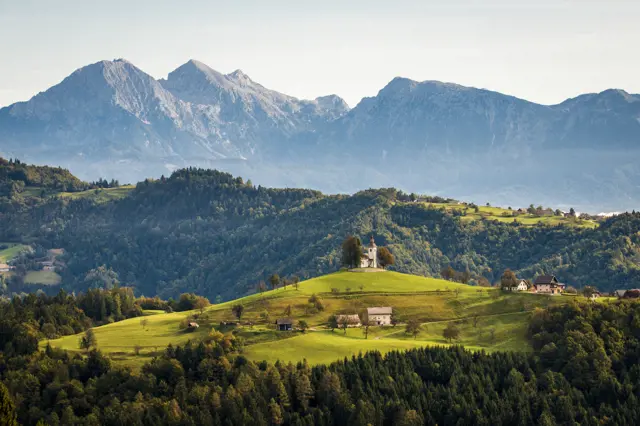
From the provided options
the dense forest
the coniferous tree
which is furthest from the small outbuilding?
the coniferous tree

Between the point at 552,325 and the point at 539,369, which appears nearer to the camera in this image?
the point at 539,369

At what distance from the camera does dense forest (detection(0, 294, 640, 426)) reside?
156250mm

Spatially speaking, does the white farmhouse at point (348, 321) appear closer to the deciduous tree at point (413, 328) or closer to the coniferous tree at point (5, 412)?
the deciduous tree at point (413, 328)

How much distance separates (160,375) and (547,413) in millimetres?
60096

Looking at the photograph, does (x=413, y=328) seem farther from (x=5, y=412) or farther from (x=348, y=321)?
(x=5, y=412)

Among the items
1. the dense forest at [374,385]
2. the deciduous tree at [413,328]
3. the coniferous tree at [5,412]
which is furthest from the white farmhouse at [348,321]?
the coniferous tree at [5,412]

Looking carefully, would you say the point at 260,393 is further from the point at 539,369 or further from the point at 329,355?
the point at 539,369

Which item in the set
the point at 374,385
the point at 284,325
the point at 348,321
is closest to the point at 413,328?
the point at 348,321

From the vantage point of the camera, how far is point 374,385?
531 feet

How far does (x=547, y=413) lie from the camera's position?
154875 mm

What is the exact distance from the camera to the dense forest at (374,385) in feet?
513

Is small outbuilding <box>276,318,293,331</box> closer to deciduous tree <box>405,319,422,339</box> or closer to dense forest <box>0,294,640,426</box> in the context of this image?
dense forest <box>0,294,640,426</box>

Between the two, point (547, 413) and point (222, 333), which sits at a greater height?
point (222, 333)

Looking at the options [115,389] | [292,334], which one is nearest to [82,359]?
[115,389]
